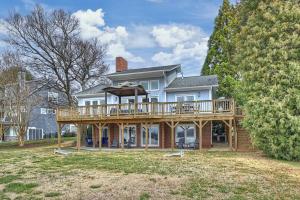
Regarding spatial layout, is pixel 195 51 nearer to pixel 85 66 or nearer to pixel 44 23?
pixel 85 66

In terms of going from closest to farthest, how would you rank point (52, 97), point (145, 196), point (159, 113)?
point (145, 196) < point (159, 113) < point (52, 97)

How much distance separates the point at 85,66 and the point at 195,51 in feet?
42.2

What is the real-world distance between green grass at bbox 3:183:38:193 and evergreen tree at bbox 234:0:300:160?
11595 mm

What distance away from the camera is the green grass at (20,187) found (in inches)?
347

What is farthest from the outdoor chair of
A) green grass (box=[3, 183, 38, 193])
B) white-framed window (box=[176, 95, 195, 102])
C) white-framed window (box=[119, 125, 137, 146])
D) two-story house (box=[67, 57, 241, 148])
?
green grass (box=[3, 183, 38, 193])

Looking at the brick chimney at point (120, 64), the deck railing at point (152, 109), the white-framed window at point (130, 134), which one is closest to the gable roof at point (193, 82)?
the deck railing at point (152, 109)

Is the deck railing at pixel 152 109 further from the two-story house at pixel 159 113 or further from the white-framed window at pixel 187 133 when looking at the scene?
the white-framed window at pixel 187 133

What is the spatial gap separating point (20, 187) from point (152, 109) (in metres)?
13.1

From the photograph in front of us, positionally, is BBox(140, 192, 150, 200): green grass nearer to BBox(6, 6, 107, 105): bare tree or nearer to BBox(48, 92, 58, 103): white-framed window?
BBox(6, 6, 107, 105): bare tree

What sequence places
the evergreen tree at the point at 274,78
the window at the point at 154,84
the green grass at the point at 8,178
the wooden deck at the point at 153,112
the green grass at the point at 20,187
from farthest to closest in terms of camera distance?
1. the window at the point at 154,84
2. the wooden deck at the point at 153,112
3. the evergreen tree at the point at 274,78
4. the green grass at the point at 8,178
5. the green grass at the point at 20,187

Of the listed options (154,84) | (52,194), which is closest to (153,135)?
(154,84)

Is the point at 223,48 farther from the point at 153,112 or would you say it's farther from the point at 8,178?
the point at 8,178

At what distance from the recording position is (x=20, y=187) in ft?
30.0

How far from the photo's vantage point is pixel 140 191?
Result: 8.49m
